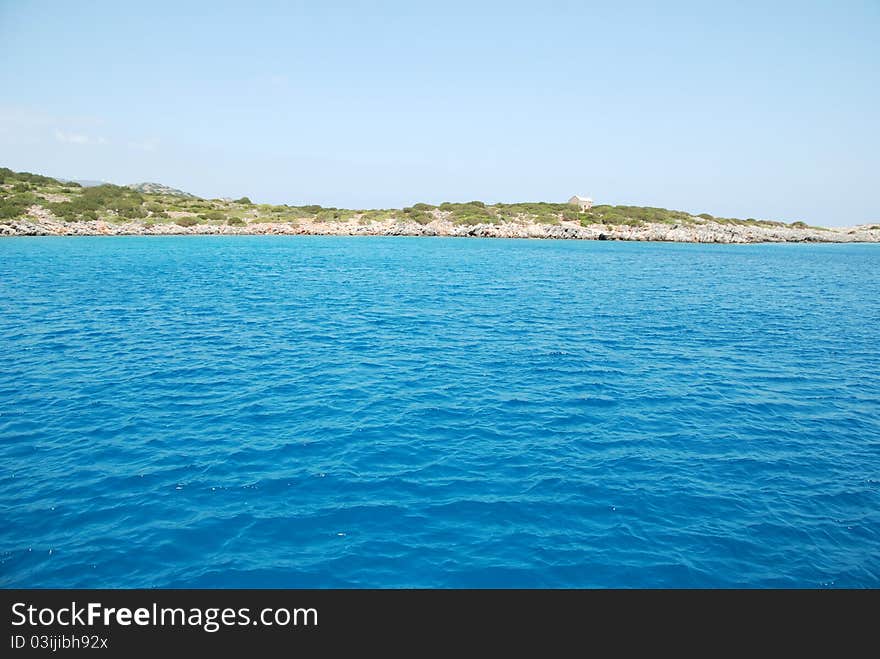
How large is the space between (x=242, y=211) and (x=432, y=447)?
158646mm

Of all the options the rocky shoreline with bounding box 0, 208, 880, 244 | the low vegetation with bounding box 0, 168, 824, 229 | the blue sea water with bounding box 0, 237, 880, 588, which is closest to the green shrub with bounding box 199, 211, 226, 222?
the low vegetation with bounding box 0, 168, 824, 229

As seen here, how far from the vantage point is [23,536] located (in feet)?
42.6

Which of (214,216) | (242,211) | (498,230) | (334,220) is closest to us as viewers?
(498,230)

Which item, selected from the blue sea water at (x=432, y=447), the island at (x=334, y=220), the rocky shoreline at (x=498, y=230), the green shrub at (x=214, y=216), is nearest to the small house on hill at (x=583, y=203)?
the island at (x=334, y=220)

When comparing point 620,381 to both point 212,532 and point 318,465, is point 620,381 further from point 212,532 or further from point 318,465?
point 212,532

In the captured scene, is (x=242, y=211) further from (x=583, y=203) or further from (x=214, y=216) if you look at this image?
(x=583, y=203)

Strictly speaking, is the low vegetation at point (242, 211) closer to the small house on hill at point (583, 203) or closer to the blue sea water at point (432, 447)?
the small house on hill at point (583, 203)

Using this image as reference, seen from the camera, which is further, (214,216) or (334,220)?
(334,220)

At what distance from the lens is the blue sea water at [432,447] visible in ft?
41.4

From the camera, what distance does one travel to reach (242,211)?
157 m

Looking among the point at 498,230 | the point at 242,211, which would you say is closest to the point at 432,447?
the point at 498,230
